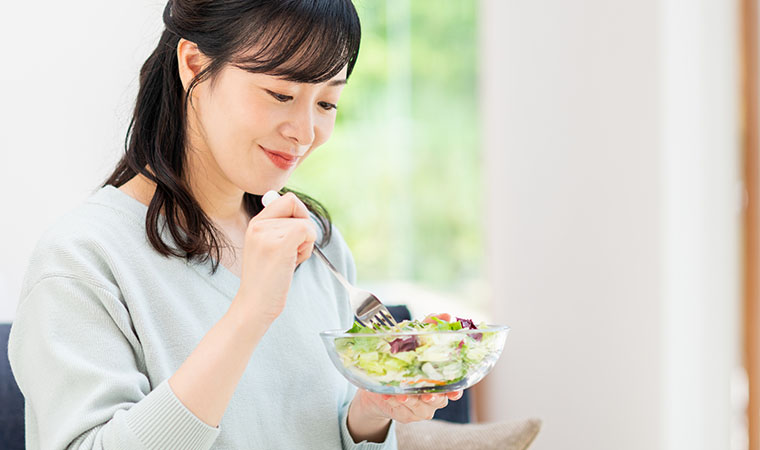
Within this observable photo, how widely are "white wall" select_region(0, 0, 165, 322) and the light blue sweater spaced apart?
75 cm

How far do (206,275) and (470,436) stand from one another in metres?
0.85

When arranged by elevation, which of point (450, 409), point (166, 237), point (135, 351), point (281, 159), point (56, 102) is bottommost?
point (450, 409)

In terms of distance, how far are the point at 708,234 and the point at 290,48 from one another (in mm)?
1269

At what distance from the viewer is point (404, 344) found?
0.90 metres

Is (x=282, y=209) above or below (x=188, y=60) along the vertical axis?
below

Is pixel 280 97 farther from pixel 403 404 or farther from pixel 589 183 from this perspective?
pixel 589 183

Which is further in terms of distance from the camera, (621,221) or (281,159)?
(621,221)

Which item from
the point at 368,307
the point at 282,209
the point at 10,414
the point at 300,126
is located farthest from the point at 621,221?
the point at 10,414

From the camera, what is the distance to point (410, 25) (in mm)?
3588

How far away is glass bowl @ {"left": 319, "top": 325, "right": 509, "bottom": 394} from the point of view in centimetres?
90

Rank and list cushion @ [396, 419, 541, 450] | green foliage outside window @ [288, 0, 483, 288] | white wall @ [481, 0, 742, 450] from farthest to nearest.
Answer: green foliage outside window @ [288, 0, 483, 288], white wall @ [481, 0, 742, 450], cushion @ [396, 419, 541, 450]

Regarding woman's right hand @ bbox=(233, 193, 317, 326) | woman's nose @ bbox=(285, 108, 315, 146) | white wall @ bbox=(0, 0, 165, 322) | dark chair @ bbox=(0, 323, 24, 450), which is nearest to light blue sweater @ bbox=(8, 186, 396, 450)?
woman's right hand @ bbox=(233, 193, 317, 326)

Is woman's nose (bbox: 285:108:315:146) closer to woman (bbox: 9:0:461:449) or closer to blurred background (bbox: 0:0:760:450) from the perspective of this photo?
woman (bbox: 9:0:461:449)

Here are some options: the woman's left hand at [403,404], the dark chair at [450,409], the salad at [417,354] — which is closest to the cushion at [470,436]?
the dark chair at [450,409]
